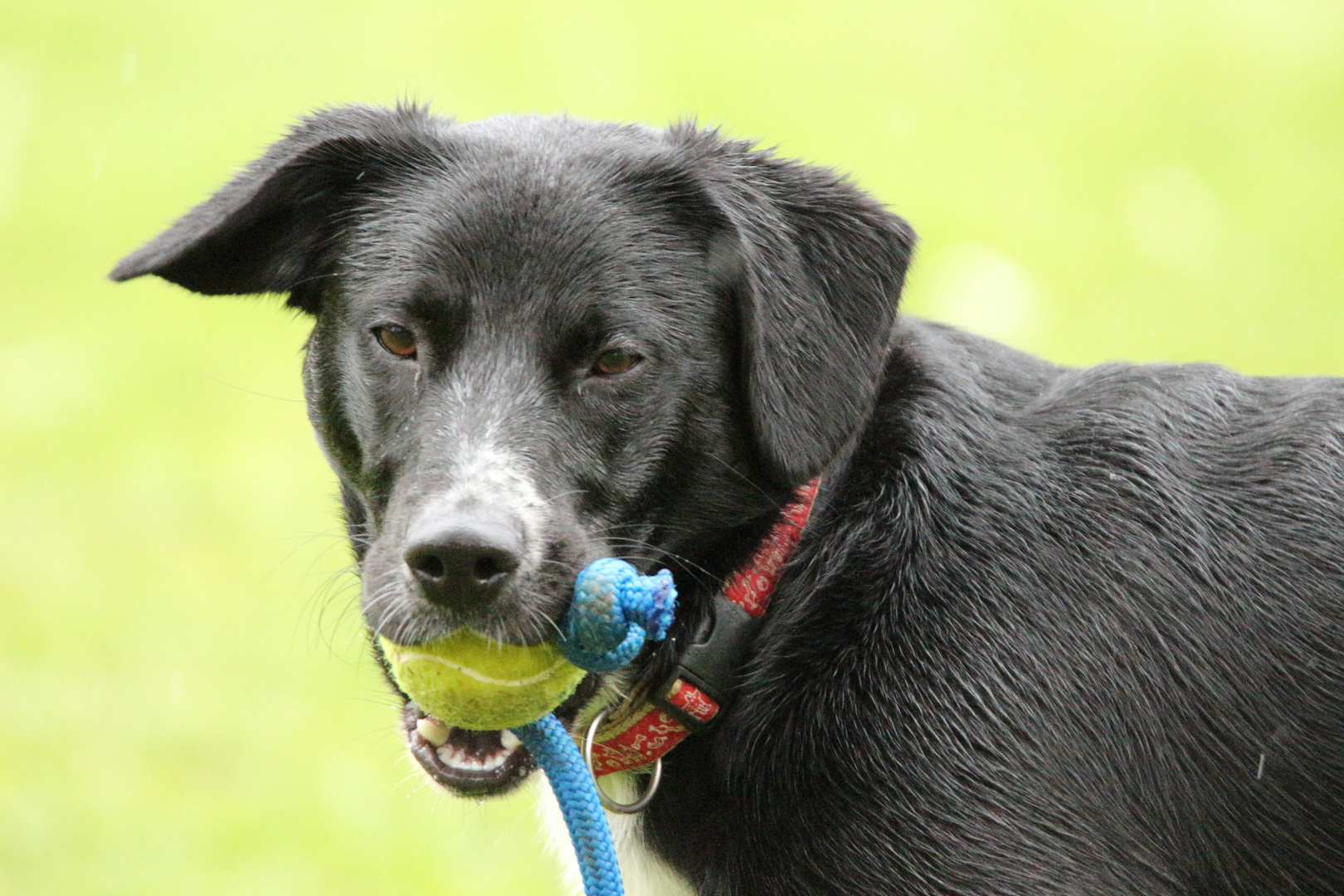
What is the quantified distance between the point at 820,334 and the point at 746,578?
466mm

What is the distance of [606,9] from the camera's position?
1220cm

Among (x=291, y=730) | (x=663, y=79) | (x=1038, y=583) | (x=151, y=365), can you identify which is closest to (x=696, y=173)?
(x=1038, y=583)

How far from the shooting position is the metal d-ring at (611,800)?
2.87m

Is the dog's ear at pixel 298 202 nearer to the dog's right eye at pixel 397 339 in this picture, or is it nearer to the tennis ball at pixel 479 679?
the dog's right eye at pixel 397 339

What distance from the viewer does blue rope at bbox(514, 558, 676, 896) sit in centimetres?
258

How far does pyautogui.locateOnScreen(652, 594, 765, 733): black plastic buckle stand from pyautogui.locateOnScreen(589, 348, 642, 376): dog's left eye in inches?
17.9

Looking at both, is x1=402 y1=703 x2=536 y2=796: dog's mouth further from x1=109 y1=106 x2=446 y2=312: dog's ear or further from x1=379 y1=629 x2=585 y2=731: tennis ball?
x1=109 y1=106 x2=446 y2=312: dog's ear

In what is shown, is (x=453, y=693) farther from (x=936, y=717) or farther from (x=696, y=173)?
(x=696, y=173)

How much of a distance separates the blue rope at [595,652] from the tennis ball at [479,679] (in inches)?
2.4

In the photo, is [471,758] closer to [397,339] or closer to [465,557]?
[465,557]

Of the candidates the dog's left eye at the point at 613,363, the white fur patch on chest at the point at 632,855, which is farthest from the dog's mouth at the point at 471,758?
the dog's left eye at the point at 613,363

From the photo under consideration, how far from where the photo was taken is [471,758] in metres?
2.85

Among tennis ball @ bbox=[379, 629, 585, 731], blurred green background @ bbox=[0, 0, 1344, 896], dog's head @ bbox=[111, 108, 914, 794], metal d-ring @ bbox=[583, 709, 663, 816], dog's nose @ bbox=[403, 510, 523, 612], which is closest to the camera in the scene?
dog's nose @ bbox=[403, 510, 523, 612]

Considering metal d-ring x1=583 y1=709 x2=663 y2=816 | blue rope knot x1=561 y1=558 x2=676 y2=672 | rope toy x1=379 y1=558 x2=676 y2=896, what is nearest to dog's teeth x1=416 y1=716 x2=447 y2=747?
rope toy x1=379 y1=558 x2=676 y2=896
